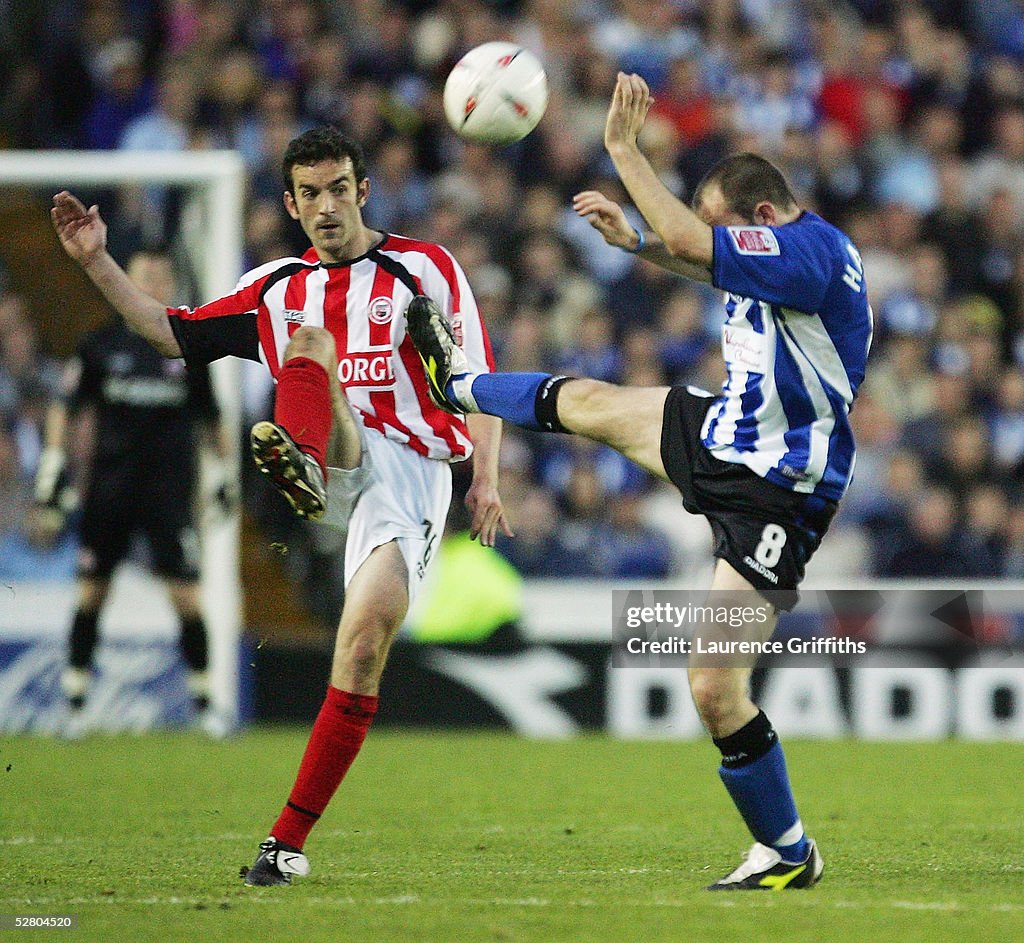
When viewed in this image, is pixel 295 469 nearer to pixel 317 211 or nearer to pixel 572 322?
pixel 317 211

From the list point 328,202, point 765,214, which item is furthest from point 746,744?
point 328,202

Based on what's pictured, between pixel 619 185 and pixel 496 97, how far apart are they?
7.82 metres

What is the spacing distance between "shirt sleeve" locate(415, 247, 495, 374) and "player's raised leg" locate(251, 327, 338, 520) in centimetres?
53

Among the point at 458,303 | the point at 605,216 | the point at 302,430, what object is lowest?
the point at 302,430

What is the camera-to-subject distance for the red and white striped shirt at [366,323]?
20.2 ft

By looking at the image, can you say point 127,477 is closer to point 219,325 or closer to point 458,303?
point 219,325

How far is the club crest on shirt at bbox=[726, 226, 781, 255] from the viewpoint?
17.4 feet

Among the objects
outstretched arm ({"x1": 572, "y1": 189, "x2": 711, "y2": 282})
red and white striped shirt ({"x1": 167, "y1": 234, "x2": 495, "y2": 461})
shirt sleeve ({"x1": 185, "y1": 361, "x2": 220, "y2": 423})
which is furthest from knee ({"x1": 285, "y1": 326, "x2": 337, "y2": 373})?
shirt sleeve ({"x1": 185, "y1": 361, "x2": 220, "y2": 423})

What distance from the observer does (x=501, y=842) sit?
6.73m

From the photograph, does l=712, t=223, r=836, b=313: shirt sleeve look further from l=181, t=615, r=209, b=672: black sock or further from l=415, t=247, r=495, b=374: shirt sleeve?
l=181, t=615, r=209, b=672: black sock

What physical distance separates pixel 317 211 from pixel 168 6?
31.5ft

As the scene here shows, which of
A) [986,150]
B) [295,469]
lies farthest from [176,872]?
[986,150]

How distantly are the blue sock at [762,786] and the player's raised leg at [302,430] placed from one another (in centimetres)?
156

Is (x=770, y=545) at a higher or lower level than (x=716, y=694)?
higher
